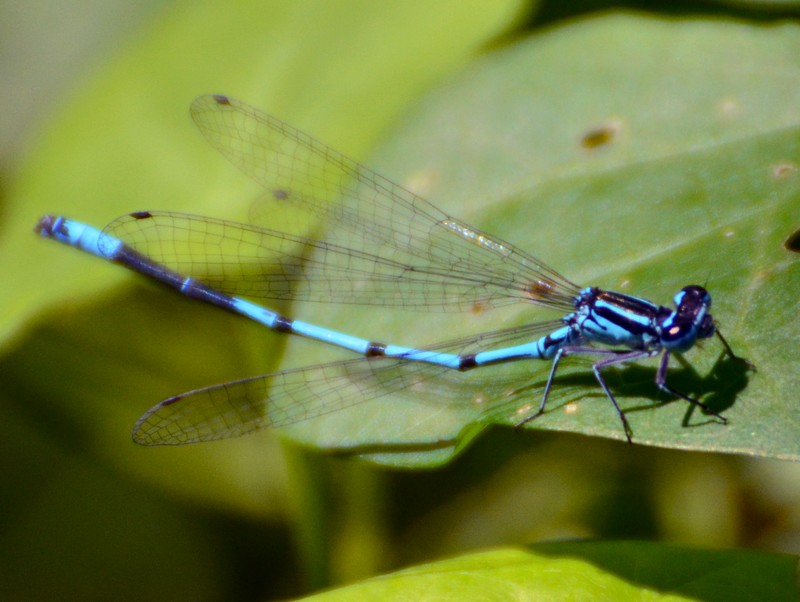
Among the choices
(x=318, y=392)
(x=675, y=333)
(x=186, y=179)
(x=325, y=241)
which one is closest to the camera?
(x=675, y=333)

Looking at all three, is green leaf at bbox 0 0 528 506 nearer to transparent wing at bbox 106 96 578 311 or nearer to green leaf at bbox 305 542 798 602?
transparent wing at bbox 106 96 578 311

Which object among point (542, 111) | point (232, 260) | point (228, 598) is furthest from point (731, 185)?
point (228, 598)

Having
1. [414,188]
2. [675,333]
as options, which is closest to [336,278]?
[414,188]

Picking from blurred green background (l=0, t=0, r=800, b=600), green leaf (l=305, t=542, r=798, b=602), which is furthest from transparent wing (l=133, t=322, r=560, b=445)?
green leaf (l=305, t=542, r=798, b=602)

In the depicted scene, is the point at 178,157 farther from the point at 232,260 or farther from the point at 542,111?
the point at 542,111

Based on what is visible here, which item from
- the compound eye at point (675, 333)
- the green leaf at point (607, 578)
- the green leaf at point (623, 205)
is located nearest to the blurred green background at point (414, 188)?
the green leaf at point (623, 205)

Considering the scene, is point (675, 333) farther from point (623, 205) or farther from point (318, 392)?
point (318, 392)
